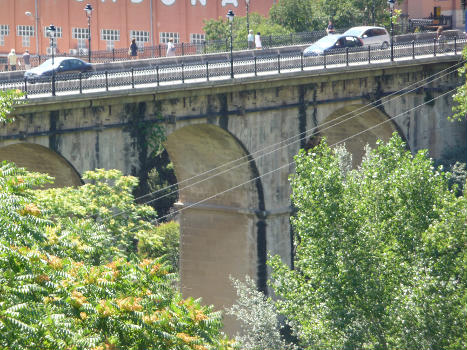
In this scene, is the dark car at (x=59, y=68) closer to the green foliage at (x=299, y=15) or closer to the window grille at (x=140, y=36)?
the green foliage at (x=299, y=15)

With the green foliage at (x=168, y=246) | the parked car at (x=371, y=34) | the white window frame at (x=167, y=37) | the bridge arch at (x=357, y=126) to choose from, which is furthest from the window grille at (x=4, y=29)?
the bridge arch at (x=357, y=126)

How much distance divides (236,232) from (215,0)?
35.0 meters

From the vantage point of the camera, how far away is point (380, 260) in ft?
76.1

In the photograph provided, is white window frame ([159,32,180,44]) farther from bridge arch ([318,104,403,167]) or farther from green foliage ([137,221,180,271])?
bridge arch ([318,104,403,167])

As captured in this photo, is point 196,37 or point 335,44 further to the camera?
point 196,37

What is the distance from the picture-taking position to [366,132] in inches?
1729

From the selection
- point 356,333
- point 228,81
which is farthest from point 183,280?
point 356,333

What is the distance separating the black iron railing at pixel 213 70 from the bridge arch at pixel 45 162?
1.83m

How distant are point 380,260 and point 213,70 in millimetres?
14970

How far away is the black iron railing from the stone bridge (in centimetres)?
49

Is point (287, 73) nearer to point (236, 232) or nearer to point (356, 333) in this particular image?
point (236, 232)

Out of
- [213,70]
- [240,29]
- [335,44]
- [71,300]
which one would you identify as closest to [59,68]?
[213,70]

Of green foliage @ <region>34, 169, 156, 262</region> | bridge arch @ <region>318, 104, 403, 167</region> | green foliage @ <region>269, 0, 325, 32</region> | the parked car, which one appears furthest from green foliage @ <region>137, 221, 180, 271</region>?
green foliage @ <region>34, 169, 156, 262</region>

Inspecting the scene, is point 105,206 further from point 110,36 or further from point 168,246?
point 110,36
